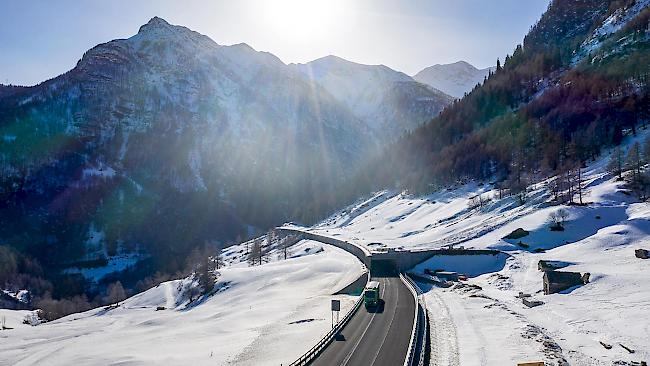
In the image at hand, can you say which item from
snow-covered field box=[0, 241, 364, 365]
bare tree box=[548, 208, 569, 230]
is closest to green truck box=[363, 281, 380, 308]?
snow-covered field box=[0, 241, 364, 365]

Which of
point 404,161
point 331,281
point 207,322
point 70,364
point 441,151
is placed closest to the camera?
point 70,364

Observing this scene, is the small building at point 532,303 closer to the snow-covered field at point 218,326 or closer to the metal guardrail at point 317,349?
the metal guardrail at point 317,349

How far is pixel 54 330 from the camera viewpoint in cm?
7650

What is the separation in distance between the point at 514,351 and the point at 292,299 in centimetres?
3823

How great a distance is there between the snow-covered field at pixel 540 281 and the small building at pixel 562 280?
784 mm

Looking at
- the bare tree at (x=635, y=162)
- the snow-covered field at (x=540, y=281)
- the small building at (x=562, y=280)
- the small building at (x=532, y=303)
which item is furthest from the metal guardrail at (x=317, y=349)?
the bare tree at (x=635, y=162)

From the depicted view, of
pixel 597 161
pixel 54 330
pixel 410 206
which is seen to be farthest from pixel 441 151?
pixel 54 330

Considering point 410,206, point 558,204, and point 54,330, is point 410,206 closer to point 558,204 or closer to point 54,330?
point 558,204

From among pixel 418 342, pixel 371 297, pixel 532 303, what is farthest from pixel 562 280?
pixel 418 342

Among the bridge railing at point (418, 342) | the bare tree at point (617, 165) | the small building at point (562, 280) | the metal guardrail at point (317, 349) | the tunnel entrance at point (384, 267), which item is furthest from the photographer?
the bare tree at point (617, 165)

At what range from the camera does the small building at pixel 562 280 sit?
46906 millimetres

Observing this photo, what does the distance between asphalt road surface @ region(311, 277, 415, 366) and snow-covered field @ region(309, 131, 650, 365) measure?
2581 mm

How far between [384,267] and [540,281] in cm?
2455

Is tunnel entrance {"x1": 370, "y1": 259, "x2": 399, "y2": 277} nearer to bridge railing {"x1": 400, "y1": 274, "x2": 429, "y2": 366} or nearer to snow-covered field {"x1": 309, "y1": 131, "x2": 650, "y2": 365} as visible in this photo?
snow-covered field {"x1": 309, "y1": 131, "x2": 650, "y2": 365}
